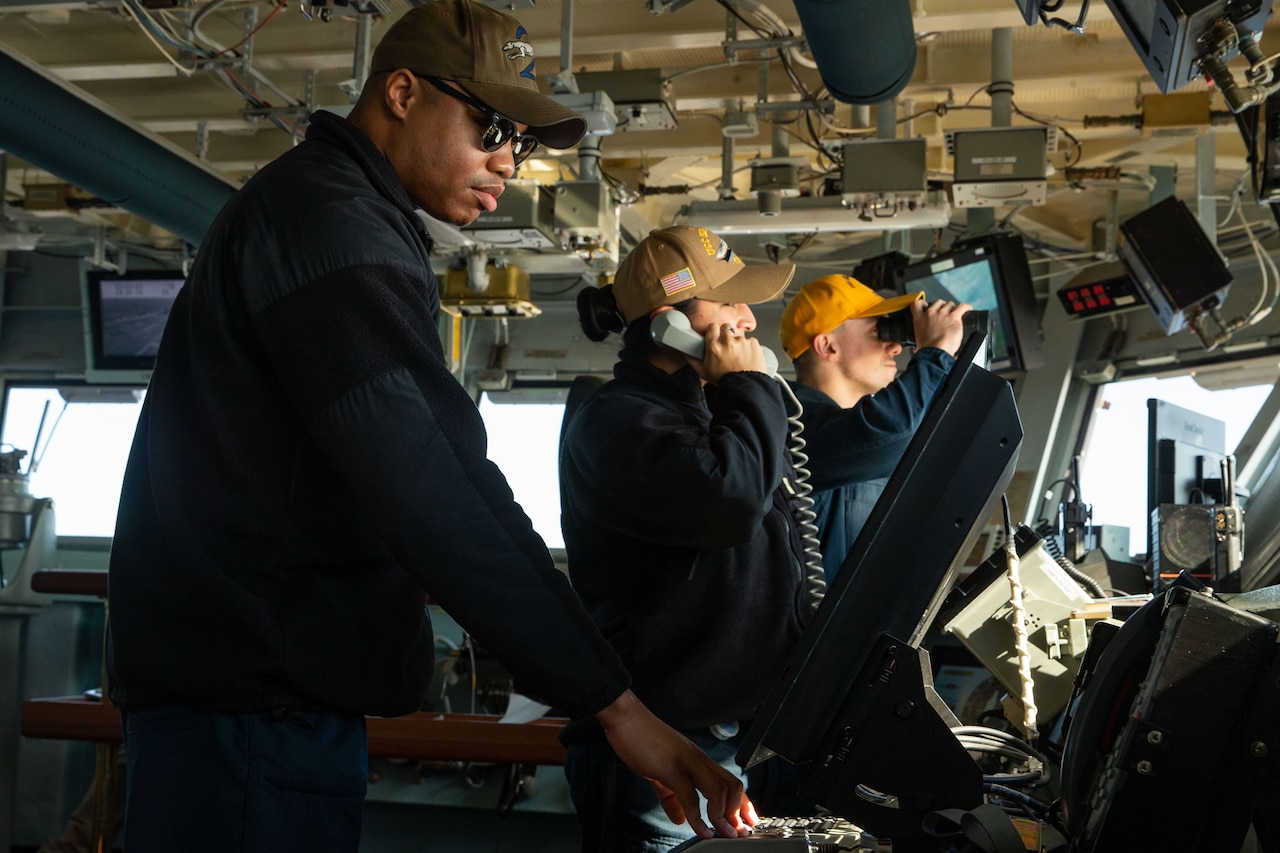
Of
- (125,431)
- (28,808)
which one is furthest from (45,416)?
(28,808)

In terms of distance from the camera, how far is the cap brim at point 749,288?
1.87 metres

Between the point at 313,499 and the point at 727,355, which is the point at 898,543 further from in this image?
the point at 727,355

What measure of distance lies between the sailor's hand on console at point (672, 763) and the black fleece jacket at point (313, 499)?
39 mm

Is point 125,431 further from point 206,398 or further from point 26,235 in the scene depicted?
point 206,398

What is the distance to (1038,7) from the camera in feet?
7.23

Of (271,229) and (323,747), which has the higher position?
(271,229)

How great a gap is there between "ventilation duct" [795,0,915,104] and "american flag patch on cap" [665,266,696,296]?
1320 mm

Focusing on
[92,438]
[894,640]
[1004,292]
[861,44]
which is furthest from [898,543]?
[92,438]

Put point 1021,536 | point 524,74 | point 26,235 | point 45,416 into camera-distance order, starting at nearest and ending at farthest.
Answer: point 524,74 → point 1021,536 → point 26,235 → point 45,416

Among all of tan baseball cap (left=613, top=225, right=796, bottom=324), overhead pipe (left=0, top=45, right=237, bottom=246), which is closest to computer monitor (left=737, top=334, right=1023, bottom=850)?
tan baseball cap (left=613, top=225, right=796, bottom=324)

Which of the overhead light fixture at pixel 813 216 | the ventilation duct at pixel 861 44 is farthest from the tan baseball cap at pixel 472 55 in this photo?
the overhead light fixture at pixel 813 216

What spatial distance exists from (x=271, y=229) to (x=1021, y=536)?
4.97 ft

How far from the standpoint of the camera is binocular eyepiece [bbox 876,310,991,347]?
2.29m

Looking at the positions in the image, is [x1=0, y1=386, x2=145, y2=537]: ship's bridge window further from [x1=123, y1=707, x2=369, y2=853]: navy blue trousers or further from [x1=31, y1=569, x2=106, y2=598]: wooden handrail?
[x1=123, y1=707, x2=369, y2=853]: navy blue trousers
